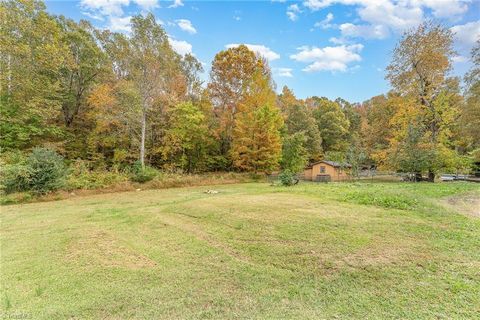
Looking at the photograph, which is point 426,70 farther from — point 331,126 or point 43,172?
point 43,172

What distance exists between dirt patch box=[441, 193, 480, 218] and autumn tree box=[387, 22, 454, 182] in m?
9.02

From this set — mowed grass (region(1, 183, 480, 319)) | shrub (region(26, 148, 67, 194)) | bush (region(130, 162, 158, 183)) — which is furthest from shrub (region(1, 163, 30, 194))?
mowed grass (region(1, 183, 480, 319))

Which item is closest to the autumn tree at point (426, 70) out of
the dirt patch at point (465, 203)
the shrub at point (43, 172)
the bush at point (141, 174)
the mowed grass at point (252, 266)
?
the dirt patch at point (465, 203)

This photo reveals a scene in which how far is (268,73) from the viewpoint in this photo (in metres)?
24.4

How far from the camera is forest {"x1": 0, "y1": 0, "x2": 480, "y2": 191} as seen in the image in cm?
1558

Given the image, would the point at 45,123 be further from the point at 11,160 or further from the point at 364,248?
the point at 364,248

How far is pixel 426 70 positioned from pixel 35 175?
80.9 ft

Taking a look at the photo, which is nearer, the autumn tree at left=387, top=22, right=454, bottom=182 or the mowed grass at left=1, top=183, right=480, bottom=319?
the mowed grass at left=1, top=183, right=480, bottom=319

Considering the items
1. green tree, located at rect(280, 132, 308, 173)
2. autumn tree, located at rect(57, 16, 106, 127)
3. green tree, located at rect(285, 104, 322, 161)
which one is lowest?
green tree, located at rect(280, 132, 308, 173)

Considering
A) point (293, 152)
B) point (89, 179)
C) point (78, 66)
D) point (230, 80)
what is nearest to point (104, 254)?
point (89, 179)

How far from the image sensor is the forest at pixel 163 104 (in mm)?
15578

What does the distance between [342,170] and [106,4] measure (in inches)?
890

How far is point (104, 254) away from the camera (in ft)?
14.6

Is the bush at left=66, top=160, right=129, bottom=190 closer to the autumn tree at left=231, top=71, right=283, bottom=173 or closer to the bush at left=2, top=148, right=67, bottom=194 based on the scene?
the bush at left=2, top=148, right=67, bottom=194
